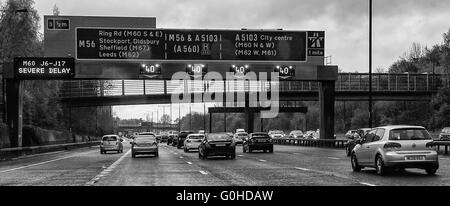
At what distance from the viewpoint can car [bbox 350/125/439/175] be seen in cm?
1981

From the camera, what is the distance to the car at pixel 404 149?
1981 cm

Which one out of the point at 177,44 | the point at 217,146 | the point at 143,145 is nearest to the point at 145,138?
the point at 143,145

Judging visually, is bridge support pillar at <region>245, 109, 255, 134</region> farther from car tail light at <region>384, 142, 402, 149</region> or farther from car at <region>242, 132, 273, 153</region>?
car tail light at <region>384, 142, 402, 149</region>

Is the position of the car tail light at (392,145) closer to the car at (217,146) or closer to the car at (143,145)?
the car at (217,146)

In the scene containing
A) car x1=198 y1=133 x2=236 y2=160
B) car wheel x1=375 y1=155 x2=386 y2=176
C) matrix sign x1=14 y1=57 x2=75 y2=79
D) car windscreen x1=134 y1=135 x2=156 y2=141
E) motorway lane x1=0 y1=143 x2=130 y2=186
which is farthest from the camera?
matrix sign x1=14 y1=57 x2=75 y2=79

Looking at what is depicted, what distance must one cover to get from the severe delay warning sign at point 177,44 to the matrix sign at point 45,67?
1.01 meters

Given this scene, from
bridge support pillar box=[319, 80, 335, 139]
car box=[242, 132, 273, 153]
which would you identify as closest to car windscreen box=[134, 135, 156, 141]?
car box=[242, 132, 273, 153]

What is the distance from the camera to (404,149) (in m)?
19.8

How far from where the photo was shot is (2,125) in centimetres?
5788

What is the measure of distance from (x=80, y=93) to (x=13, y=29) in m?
31.0
